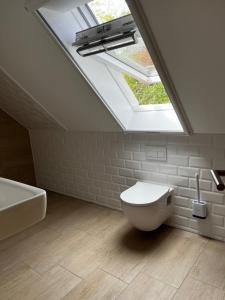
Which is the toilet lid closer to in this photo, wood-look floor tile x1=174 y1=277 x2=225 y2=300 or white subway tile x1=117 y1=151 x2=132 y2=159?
white subway tile x1=117 y1=151 x2=132 y2=159

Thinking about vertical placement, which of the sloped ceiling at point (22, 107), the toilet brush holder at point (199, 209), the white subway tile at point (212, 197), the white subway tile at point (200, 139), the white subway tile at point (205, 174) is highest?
the sloped ceiling at point (22, 107)

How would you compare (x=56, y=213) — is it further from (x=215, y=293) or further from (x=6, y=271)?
(x=215, y=293)

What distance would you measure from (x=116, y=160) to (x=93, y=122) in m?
0.47

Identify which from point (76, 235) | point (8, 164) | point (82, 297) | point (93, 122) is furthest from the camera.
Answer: point (8, 164)

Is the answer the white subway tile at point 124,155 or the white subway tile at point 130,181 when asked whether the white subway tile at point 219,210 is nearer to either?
the white subway tile at point 130,181

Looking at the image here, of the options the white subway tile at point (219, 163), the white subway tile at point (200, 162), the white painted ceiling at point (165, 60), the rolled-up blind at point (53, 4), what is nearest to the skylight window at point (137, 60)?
the rolled-up blind at point (53, 4)

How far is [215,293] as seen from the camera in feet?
4.84

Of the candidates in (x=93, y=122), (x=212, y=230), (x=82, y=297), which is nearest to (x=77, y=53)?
(x=93, y=122)

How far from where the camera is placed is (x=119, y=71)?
2062mm

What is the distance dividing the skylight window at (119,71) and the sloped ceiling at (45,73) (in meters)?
0.08

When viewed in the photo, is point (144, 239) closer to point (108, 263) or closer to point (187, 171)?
point (108, 263)

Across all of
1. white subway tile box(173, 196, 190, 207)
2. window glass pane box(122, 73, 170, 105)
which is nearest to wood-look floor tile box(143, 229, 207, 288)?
white subway tile box(173, 196, 190, 207)

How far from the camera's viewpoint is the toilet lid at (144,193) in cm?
192

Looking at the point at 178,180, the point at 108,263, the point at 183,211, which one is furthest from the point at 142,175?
the point at 108,263
